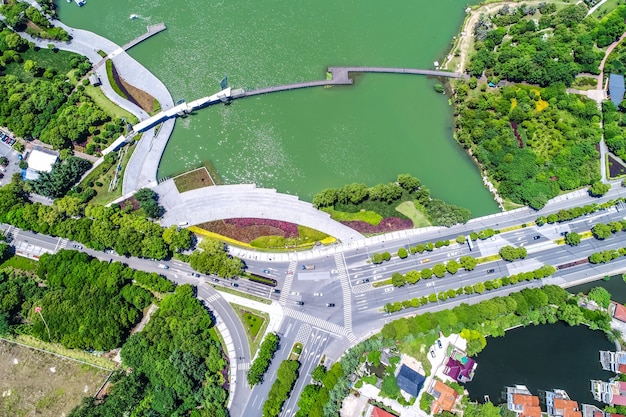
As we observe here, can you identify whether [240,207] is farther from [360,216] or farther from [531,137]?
[531,137]

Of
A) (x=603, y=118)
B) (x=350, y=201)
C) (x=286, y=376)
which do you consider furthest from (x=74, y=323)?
(x=603, y=118)

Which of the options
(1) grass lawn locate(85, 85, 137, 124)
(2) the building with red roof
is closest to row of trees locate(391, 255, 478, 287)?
(2) the building with red roof

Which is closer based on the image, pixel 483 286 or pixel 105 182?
pixel 483 286

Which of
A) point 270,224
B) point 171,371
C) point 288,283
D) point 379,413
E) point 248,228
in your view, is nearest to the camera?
point 171,371

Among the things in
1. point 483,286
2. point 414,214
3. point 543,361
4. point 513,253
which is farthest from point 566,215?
point 414,214

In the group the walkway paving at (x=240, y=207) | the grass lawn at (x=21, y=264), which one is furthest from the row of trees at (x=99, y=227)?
the grass lawn at (x=21, y=264)

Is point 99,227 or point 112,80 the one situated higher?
point 112,80

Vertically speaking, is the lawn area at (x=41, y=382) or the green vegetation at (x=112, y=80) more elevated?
the green vegetation at (x=112, y=80)

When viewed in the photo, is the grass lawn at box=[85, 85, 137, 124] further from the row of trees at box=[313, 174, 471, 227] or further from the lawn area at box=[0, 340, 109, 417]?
the lawn area at box=[0, 340, 109, 417]

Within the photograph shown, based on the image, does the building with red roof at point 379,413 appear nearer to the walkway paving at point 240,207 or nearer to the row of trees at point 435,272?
the row of trees at point 435,272
